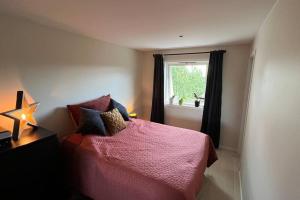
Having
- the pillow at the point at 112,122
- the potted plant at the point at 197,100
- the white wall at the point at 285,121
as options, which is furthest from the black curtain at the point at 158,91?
the white wall at the point at 285,121

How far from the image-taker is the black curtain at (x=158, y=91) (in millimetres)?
3832

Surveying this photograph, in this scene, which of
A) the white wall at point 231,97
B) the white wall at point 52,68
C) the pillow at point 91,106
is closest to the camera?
the white wall at point 52,68

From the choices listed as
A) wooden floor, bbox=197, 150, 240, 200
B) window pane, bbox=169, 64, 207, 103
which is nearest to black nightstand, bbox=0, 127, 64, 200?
wooden floor, bbox=197, 150, 240, 200

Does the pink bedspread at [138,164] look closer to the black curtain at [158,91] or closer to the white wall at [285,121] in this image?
the white wall at [285,121]

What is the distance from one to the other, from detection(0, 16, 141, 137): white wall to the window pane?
4.83 ft

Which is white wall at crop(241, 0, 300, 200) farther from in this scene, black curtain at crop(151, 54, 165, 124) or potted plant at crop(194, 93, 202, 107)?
black curtain at crop(151, 54, 165, 124)

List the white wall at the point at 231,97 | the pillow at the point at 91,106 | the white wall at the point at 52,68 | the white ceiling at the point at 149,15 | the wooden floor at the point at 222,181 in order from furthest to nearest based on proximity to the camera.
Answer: the white wall at the point at 231,97
the pillow at the point at 91,106
the wooden floor at the point at 222,181
the white wall at the point at 52,68
the white ceiling at the point at 149,15

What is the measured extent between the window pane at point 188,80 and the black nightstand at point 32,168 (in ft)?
9.68

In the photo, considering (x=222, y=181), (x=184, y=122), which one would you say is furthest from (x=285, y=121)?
(x=184, y=122)

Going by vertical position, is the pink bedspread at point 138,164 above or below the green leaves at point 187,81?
below

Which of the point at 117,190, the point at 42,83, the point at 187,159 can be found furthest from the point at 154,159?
the point at 42,83

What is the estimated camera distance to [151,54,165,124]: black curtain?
3.83 meters

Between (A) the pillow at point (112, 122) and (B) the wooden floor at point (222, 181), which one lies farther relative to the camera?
(A) the pillow at point (112, 122)

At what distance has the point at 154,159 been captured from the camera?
1790mm
